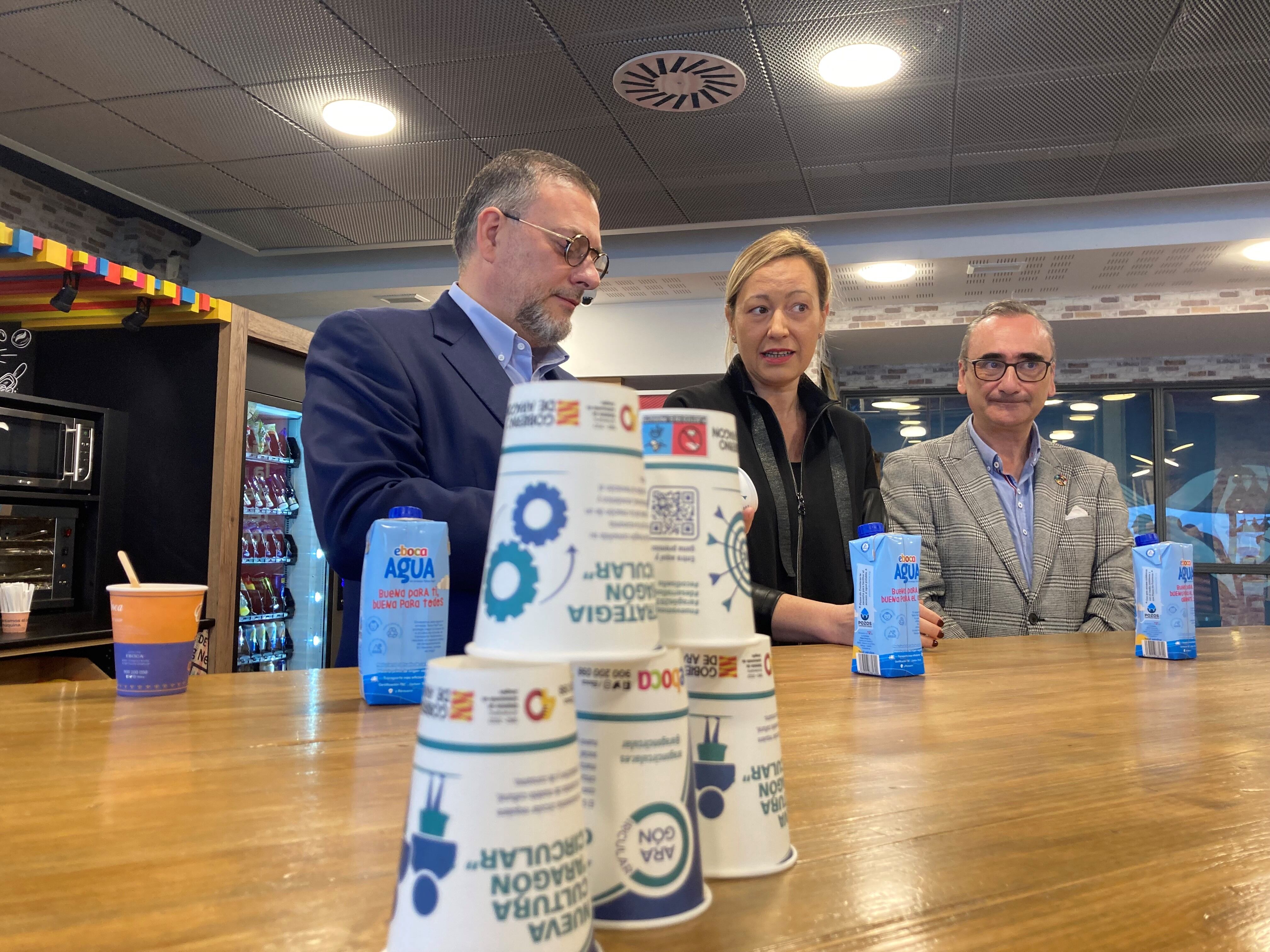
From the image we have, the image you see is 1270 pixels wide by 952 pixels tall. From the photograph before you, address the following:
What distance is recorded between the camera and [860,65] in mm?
3516

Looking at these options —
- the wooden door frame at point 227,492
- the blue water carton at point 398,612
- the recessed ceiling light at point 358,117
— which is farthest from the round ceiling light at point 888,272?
the blue water carton at point 398,612

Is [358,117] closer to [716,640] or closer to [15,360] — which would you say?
[15,360]

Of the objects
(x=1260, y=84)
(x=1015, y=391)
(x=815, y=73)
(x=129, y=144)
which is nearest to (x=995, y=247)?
(x=1260, y=84)

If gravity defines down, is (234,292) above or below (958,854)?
above

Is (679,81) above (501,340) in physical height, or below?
above

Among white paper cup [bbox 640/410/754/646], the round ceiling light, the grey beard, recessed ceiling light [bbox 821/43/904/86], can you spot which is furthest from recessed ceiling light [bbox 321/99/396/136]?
white paper cup [bbox 640/410/754/646]

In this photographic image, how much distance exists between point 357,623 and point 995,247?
15.4 feet

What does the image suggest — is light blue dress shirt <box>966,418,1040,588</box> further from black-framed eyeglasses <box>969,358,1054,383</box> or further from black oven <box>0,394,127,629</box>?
black oven <box>0,394,127,629</box>

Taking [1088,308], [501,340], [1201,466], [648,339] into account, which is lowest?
[501,340]

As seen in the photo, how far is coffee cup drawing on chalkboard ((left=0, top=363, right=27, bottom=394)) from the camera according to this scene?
3.25 metres

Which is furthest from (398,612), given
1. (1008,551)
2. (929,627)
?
(1008,551)

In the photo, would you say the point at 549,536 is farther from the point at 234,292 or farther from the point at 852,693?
the point at 234,292

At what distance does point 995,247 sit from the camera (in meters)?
5.21

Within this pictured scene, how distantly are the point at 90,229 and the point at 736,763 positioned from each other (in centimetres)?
614
